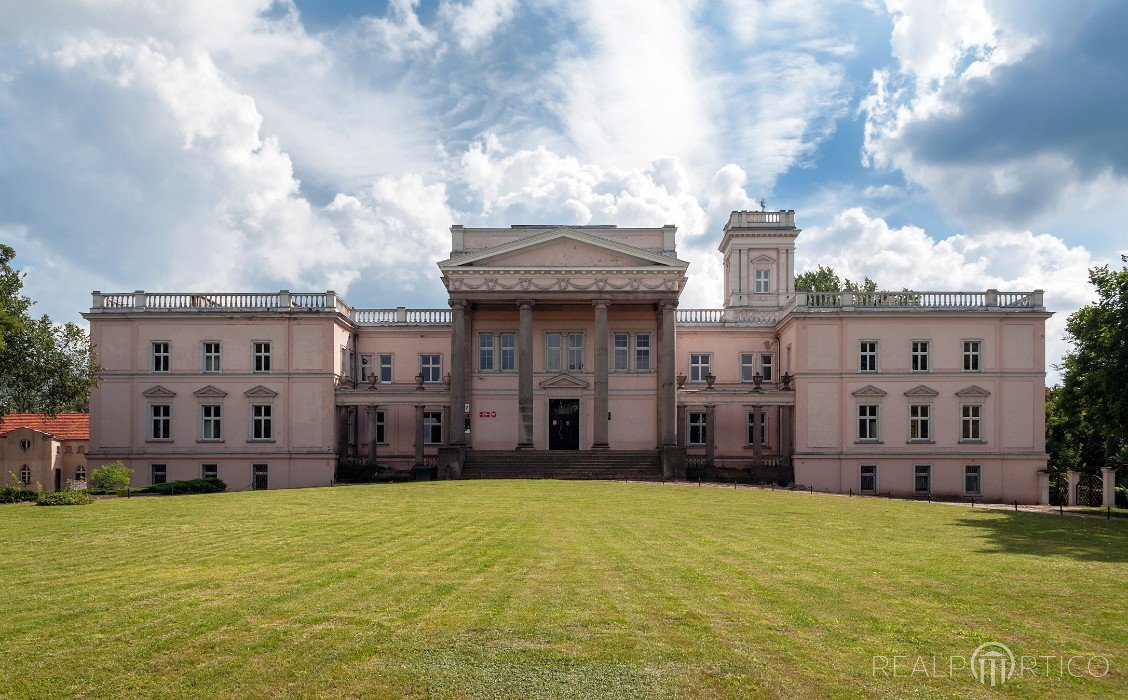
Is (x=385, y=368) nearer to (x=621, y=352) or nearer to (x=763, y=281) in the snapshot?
(x=621, y=352)

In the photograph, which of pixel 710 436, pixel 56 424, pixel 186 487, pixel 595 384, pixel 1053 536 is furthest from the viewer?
pixel 56 424

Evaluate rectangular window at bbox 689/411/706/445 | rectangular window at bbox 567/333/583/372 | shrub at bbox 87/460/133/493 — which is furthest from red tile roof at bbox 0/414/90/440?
rectangular window at bbox 689/411/706/445

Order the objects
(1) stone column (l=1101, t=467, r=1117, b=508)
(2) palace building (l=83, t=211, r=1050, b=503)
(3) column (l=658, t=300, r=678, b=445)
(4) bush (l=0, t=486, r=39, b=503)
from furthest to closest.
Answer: (2) palace building (l=83, t=211, r=1050, b=503) → (3) column (l=658, t=300, r=678, b=445) → (1) stone column (l=1101, t=467, r=1117, b=508) → (4) bush (l=0, t=486, r=39, b=503)

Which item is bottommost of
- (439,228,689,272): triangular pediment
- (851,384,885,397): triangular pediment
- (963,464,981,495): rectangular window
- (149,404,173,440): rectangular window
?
(963,464,981,495): rectangular window

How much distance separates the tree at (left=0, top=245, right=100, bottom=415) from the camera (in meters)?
36.2

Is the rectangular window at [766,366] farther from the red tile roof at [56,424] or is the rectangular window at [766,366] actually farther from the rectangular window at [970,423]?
the red tile roof at [56,424]

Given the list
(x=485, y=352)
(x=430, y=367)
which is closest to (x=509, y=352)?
(x=485, y=352)

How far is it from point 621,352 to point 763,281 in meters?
20.7

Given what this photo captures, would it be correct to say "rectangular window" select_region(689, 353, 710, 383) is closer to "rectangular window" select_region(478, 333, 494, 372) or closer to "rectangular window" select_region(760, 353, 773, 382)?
"rectangular window" select_region(760, 353, 773, 382)

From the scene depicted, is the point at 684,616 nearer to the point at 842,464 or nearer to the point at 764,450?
the point at 842,464

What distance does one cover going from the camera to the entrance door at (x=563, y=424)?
49938 mm

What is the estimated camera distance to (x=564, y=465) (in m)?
43.4

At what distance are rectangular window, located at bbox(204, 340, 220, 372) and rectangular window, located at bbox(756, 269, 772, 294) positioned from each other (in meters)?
39.5

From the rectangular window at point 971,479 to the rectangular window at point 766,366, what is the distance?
1220 centimetres
